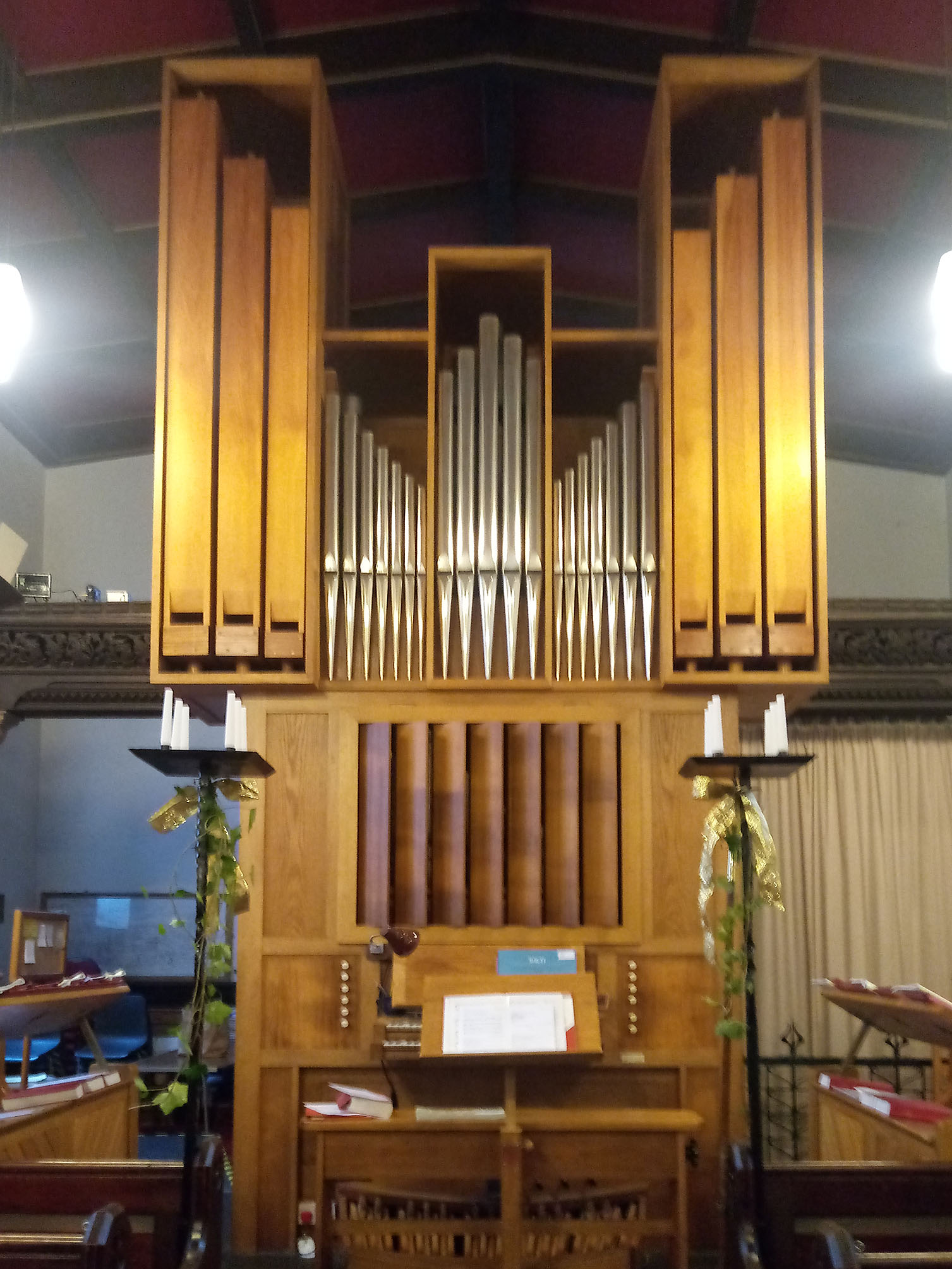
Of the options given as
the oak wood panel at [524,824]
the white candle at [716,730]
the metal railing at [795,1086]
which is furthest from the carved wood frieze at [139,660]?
the white candle at [716,730]

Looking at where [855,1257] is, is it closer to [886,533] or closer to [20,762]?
[886,533]

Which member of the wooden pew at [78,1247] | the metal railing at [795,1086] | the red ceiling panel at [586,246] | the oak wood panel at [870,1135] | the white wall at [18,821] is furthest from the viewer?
the white wall at [18,821]

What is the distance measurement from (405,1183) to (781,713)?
7.92 feet

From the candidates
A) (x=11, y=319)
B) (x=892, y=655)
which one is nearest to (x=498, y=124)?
(x=11, y=319)

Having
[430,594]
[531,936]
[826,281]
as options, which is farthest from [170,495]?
[826,281]

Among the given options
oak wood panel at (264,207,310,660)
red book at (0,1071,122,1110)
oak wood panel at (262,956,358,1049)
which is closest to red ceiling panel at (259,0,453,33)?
oak wood panel at (264,207,310,660)

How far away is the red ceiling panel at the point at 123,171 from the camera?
21.7 ft

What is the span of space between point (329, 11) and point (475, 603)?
9.68 ft

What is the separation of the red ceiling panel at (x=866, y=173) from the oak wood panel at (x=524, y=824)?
338 cm

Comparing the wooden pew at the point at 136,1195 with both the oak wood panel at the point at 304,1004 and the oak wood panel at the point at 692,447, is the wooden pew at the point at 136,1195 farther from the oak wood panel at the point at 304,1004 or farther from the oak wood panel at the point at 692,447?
the oak wood panel at the point at 692,447

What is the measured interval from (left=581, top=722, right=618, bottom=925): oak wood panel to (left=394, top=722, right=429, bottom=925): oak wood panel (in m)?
0.73

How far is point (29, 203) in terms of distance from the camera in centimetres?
692

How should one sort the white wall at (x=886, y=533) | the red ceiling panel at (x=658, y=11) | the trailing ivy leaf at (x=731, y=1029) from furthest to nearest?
the white wall at (x=886, y=533)
the red ceiling panel at (x=658, y=11)
the trailing ivy leaf at (x=731, y=1029)

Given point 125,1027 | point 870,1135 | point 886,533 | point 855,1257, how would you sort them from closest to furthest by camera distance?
point 855,1257, point 870,1135, point 886,533, point 125,1027
